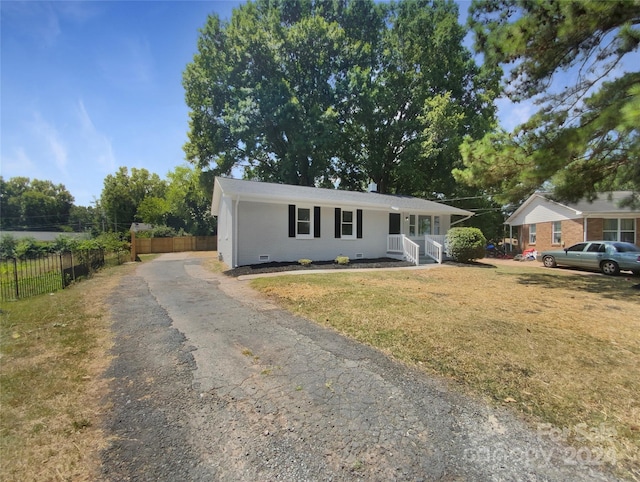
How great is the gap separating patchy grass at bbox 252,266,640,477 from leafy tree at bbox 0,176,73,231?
6648 cm

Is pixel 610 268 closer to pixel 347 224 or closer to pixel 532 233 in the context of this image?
pixel 532 233

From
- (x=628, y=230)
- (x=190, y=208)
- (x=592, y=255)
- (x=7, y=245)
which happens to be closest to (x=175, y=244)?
(x=190, y=208)

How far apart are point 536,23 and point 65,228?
69.7m

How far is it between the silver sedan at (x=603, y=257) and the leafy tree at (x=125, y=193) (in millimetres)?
44649

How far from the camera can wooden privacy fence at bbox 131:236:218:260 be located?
26.3 metres

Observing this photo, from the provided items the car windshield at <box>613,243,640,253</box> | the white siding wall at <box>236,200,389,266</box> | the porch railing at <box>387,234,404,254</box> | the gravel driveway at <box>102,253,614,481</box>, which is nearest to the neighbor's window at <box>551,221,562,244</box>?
the car windshield at <box>613,243,640,253</box>

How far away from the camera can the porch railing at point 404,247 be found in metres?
14.7

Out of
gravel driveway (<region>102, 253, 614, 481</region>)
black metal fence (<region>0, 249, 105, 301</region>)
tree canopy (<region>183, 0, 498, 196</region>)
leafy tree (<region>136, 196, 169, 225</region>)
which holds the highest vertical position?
tree canopy (<region>183, 0, 498, 196</region>)

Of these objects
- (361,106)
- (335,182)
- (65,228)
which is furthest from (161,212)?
(65,228)

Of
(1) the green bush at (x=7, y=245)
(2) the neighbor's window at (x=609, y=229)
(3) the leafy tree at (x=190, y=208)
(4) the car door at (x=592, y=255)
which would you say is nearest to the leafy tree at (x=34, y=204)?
(1) the green bush at (x=7, y=245)

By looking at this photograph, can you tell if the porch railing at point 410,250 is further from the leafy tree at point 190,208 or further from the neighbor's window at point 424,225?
the leafy tree at point 190,208

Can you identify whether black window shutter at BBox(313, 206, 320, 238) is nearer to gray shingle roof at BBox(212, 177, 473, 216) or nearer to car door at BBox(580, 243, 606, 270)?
gray shingle roof at BBox(212, 177, 473, 216)

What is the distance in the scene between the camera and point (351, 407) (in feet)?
9.37

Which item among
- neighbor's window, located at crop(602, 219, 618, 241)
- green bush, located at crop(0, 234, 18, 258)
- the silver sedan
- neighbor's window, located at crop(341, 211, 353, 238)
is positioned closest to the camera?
the silver sedan
